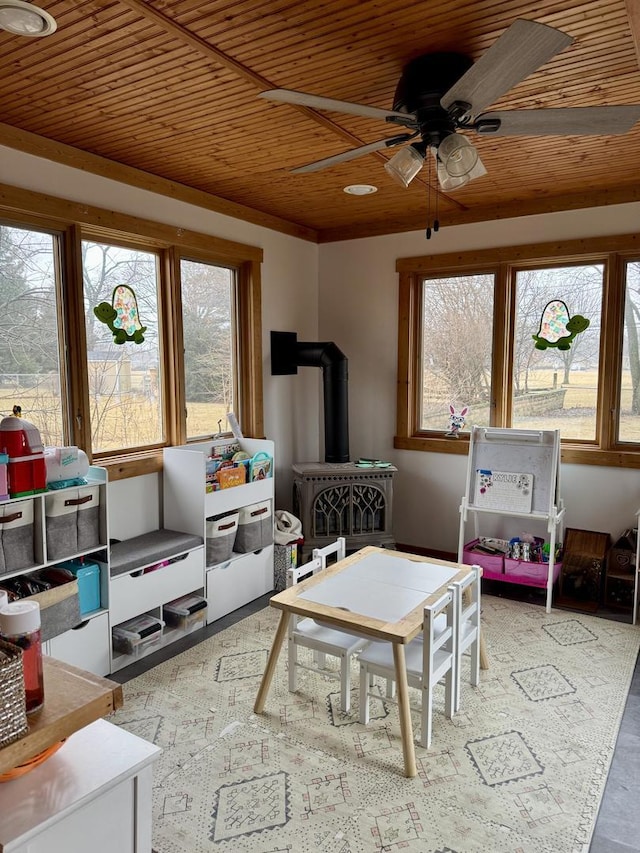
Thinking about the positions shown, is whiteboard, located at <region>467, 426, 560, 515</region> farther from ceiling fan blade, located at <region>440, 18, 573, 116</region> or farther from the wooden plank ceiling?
ceiling fan blade, located at <region>440, 18, 573, 116</region>

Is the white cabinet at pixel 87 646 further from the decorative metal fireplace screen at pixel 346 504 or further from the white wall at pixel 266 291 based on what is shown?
the decorative metal fireplace screen at pixel 346 504

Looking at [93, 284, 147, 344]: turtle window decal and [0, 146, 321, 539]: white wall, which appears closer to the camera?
[0, 146, 321, 539]: white wall

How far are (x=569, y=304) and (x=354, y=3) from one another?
9.53 feet

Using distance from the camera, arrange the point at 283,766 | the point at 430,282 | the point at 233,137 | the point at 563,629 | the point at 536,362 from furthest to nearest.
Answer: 1. the point at 430,282
2. the point at 536,362
3. the point at 563,629
4. the point at 233,137
5. the point at 283,766

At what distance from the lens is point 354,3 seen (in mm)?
1864

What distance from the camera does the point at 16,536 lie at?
8.61 feet

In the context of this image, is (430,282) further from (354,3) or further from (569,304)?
(354,3)

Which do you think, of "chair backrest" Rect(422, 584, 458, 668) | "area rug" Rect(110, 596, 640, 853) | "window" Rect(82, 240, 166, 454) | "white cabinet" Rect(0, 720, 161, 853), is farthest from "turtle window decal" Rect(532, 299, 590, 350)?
"white cabinet" Rect(0, 720, 161, 853)

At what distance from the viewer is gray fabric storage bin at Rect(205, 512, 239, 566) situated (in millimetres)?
3660

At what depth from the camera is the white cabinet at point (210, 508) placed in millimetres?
3605

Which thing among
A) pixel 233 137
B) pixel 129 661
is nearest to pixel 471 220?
pixel 233 137

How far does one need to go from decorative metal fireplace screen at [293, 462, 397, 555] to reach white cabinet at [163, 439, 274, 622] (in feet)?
1.56

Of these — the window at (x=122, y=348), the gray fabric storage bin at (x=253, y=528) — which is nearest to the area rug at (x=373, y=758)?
the gray fabric storage bin at (x=253, y=528)

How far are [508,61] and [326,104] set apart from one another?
564 mm
